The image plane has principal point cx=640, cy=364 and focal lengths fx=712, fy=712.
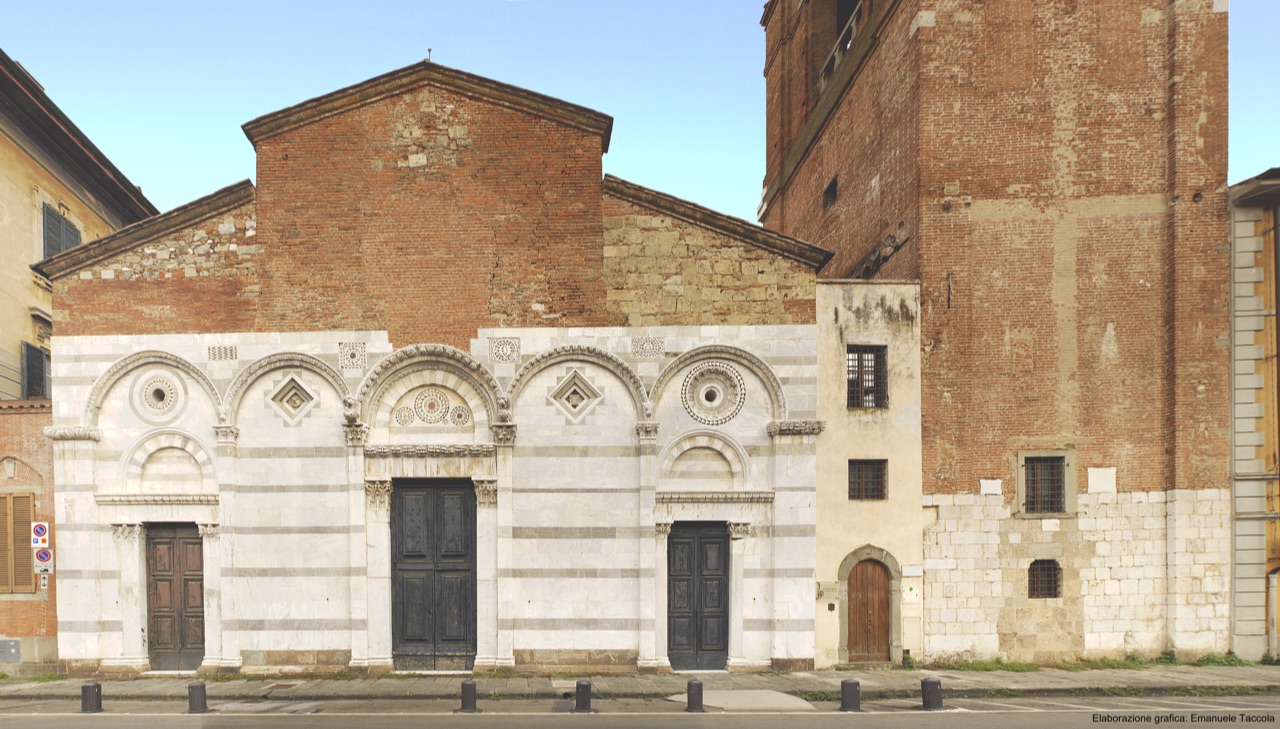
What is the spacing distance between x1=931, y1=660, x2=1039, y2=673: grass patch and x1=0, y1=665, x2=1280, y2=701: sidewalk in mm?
206

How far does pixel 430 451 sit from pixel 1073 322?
41.8 feet

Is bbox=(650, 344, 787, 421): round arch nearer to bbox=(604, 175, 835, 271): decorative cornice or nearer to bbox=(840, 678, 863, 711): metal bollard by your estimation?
bbox=(604, 175, 835, 271): decorative cornice

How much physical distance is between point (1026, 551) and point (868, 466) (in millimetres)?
3455

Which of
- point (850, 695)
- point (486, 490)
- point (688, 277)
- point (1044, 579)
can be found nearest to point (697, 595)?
point (850, 695)

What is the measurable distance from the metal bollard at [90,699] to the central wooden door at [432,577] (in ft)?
14.8

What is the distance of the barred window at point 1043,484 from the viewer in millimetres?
14039

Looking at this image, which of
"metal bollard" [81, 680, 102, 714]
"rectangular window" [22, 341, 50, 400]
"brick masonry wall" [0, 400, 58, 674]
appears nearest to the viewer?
"metal bollard" [81, 680, 102, 714]

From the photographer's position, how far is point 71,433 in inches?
523

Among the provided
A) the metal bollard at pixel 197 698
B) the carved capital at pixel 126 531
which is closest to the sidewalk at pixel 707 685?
the metal bollard at pixel 197 698

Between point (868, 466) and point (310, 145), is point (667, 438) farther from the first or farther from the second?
point (310, 145)

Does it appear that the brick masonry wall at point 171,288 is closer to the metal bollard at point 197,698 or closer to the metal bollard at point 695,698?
the metal bollard at point 197,698

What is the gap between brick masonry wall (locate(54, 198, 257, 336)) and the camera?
1359 centimetres

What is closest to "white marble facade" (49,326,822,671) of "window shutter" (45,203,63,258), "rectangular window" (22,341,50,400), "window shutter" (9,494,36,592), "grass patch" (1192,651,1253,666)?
"window shutter" (9,494,36,592)

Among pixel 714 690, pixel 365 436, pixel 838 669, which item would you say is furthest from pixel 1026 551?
pixel 365 436
